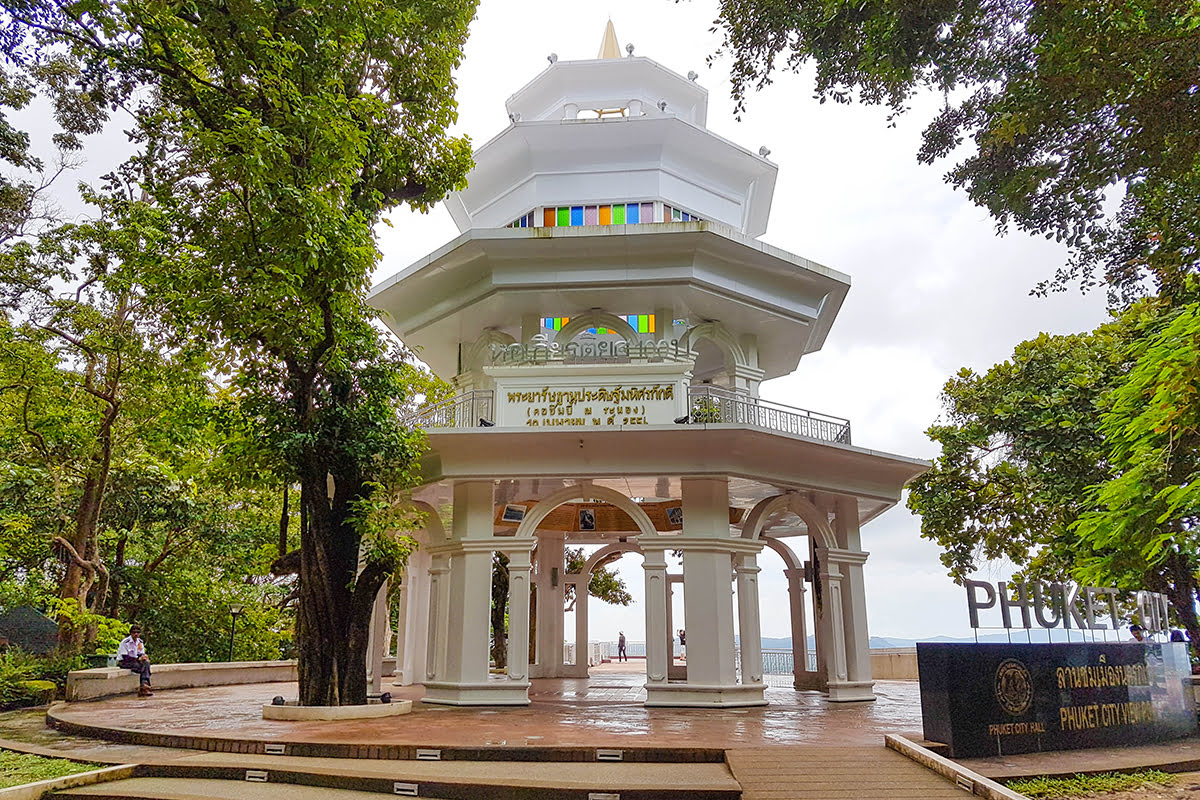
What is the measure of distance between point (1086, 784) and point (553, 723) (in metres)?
5.93

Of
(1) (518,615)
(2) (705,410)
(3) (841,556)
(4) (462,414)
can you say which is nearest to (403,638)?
(1) (518,615)

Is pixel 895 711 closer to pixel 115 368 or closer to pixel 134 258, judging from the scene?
pixel 134 258

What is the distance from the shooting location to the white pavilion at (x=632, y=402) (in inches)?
511

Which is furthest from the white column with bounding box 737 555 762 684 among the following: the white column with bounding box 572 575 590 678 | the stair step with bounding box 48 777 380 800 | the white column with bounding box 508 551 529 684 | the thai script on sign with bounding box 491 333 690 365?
the stair step with bounding box 48 777 380 800

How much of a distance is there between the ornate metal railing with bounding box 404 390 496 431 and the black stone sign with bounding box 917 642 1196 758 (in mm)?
7746

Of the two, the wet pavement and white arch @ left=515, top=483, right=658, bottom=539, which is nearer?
the wet pavement

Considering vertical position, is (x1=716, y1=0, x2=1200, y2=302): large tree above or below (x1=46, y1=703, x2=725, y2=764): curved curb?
above

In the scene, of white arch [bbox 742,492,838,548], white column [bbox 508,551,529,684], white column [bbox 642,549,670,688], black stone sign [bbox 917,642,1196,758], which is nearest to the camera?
black stone sign [bbox 917,642,1196,758]

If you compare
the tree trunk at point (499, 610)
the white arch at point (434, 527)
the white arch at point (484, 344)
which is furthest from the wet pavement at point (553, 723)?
the white arch at point (484, 344)

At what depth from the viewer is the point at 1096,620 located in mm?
10039

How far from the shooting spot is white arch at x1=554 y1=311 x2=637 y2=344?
15.3 meters

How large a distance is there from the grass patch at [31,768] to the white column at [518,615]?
19.4 feet

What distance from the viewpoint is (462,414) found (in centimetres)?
1421

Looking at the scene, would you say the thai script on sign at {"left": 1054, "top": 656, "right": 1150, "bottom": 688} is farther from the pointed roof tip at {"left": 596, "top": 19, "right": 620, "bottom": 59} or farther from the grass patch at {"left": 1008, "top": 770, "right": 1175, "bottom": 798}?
the pointed roof tip at {"left": 596, "top": 19, "right": 620, "bottom": 59}
